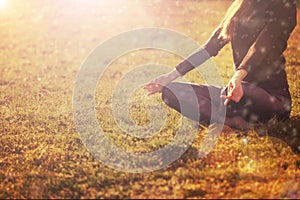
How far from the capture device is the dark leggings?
7168 mm

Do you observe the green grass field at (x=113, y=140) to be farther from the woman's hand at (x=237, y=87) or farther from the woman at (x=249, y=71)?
the woman's hand at (x=237, y=87)

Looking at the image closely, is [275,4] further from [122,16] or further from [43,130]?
[122,16]

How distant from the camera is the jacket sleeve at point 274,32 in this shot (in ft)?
22.4

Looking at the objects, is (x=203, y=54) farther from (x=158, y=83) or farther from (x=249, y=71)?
(x=249, y=71)

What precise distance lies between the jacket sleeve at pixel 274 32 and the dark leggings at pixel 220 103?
582 mm

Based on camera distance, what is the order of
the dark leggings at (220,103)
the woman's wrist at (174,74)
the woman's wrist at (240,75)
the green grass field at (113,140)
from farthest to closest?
the woman's wrist at (174,74) → the dark leggings at (220,103) → the woman's wrist at (240,75) → the green grass field at (113,140)

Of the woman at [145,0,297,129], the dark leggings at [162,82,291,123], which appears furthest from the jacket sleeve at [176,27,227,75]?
the dark leggings at [162,82,291,123]

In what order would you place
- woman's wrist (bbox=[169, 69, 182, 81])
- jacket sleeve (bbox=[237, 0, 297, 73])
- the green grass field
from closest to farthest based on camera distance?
the green grass field < jacket sleeve (bbox=[237, 0, 297, 73]) < woman's wrist (bbox=[169, 69, 182, 81])

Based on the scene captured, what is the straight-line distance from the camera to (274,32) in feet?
22.6

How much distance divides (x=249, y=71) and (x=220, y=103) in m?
1.02

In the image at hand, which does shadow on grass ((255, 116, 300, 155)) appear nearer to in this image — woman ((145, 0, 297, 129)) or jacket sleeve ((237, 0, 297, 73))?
woman ((145, 0, 297, 129))

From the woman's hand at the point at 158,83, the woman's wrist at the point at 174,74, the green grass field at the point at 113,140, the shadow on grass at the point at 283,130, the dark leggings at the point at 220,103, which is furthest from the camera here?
the woman's wrist at the point at 174,74

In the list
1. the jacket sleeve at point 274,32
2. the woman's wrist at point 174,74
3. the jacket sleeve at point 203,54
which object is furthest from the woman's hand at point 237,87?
the woman's wrist at point 174,74

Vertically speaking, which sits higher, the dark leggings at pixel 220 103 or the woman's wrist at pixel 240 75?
Result: the woman's wrist at pixel 240 75
